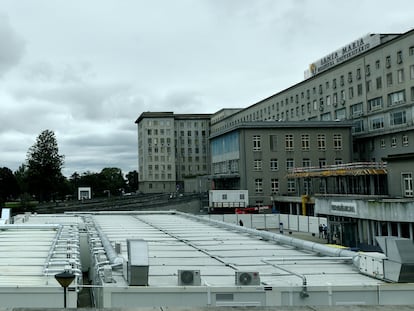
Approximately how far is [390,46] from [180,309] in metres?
69.7

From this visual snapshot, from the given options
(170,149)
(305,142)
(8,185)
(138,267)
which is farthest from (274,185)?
(8,185)

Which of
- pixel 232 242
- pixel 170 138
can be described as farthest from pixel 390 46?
pixel 170 138

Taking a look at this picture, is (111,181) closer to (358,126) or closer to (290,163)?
(290,163)

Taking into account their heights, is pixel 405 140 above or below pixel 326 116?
below

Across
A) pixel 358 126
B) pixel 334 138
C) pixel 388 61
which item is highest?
pixel 388 61

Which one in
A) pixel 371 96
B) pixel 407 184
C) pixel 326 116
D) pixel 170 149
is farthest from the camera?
pixel 170 149

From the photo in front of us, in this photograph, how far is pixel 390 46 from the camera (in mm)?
69000

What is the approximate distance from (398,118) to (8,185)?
116 metres

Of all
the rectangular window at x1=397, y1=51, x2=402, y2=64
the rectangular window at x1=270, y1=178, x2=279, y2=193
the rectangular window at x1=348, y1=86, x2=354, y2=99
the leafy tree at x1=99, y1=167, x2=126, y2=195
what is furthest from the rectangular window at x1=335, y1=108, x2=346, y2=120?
the leafy tree at x1=99, y1=167, x2=126, y2=195

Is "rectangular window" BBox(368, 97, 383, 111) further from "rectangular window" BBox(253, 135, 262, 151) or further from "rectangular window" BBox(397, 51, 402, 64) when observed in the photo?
"rectangular window" BBox(253, 135, 262, 151)

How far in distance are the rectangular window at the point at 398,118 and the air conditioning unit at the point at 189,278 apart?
62168 millimetres

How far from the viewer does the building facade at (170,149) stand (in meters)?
159

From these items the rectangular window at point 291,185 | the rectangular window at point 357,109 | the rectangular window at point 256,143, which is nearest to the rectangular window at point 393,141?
the rectangular window at point 357,109

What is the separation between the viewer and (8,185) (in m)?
144
